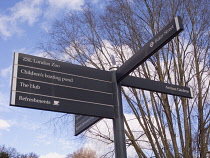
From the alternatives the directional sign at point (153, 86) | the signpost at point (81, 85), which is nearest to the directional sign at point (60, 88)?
the signpost at point (81, 85)

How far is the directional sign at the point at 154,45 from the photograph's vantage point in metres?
3.71

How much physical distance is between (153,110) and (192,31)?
2.55 m

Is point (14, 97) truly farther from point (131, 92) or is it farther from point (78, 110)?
point (131, 92)

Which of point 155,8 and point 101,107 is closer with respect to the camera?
point 101,107

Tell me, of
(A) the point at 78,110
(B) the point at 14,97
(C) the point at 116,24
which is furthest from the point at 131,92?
(B) the point at 14,97

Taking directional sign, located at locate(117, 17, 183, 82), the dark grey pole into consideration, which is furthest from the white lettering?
directional sign, located at locate(117, 17, 183, 82)

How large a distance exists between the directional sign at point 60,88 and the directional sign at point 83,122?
1.07ft

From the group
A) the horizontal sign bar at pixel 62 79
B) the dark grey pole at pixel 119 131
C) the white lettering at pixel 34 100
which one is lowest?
the dark grey pole at pixel 119 131

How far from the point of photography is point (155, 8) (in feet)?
28.8

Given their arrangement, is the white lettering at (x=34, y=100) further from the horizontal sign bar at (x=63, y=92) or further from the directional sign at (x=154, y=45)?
the directional sign at (x=154, y=45)

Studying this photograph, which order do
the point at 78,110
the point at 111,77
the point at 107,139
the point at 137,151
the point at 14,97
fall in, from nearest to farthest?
the point at 14,97
the point at 78,110
the point at 111,77
the point at 137,151
the point at 107,139

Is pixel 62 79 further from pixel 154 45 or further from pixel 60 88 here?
pixel 154 45

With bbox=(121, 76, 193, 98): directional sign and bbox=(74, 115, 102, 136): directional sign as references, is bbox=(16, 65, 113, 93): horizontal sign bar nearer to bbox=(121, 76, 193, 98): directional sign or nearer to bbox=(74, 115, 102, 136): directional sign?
bbox=(121, 76, 193, 98): directional sign

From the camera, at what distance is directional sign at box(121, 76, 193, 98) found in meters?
4.79
